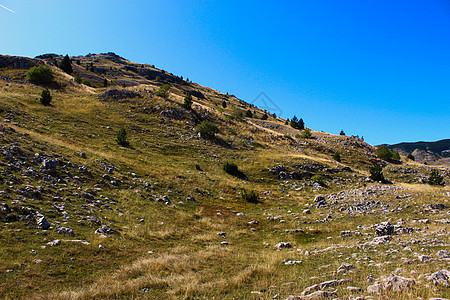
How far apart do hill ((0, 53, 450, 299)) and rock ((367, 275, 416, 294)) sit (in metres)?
0.04

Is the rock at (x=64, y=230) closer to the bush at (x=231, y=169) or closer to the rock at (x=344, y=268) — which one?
the rock at (x=344, y=268)

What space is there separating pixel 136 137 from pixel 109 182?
77.0 feet

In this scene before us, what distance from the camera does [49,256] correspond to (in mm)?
9078

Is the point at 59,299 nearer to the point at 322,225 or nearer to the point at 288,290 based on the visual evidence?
the point at 288,290

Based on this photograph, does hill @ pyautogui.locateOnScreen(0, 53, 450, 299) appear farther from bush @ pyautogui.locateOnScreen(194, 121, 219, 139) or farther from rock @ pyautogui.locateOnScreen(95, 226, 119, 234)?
bush @ pyautogui.locateOnScreen(194, 121, 219, 139)

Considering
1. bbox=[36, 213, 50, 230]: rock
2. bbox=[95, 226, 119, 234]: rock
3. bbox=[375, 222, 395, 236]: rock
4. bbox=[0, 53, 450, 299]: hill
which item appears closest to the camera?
bbox=[0, 53, 450, 299]: hill

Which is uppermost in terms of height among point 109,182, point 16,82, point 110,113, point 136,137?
point 16,82

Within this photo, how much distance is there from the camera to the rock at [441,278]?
5980 millimetres

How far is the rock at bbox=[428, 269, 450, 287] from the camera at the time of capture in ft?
19.6

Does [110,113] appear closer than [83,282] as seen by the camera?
No

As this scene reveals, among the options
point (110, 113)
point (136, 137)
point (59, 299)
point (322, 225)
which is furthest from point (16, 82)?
point (322, 225)

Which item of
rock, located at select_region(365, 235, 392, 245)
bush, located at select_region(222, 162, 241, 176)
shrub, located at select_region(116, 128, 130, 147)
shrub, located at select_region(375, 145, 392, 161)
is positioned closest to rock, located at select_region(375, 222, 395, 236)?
rock, located at select_region(365, 235, 392, 245)

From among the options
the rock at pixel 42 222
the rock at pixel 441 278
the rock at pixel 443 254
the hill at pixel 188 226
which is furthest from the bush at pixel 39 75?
the rock at pixel 443 254

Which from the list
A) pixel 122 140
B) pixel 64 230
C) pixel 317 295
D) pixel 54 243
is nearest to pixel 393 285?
pixel 317 295
